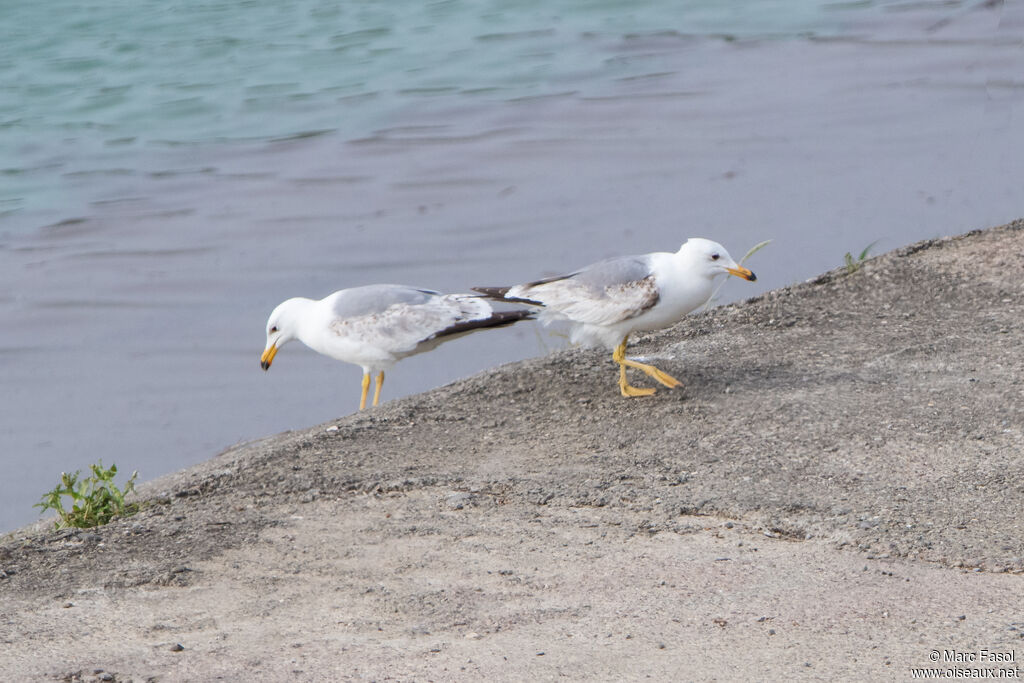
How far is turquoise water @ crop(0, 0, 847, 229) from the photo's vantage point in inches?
445

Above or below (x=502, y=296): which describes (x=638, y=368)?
below

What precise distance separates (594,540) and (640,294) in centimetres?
168

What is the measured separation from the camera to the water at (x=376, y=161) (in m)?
7.25

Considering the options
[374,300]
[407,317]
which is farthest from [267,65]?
[407,317]

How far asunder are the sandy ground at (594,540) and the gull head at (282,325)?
3.34 ft

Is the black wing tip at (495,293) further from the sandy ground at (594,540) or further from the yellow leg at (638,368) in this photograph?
the yellow leg at (638,368)

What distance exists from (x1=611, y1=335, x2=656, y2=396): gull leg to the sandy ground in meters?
0.06

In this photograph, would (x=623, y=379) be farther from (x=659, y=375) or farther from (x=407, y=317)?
(x=407, y=317)

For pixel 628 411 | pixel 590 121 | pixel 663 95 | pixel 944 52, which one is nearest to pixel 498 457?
pixel 628 411

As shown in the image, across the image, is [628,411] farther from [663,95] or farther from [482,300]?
[663,95]

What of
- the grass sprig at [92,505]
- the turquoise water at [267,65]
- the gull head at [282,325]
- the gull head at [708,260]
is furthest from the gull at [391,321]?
the turquoise water at [267,65]

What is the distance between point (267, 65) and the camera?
13.1 metres

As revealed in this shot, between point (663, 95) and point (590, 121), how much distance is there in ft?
3.34

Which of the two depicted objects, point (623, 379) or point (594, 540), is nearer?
point (594, 540)
